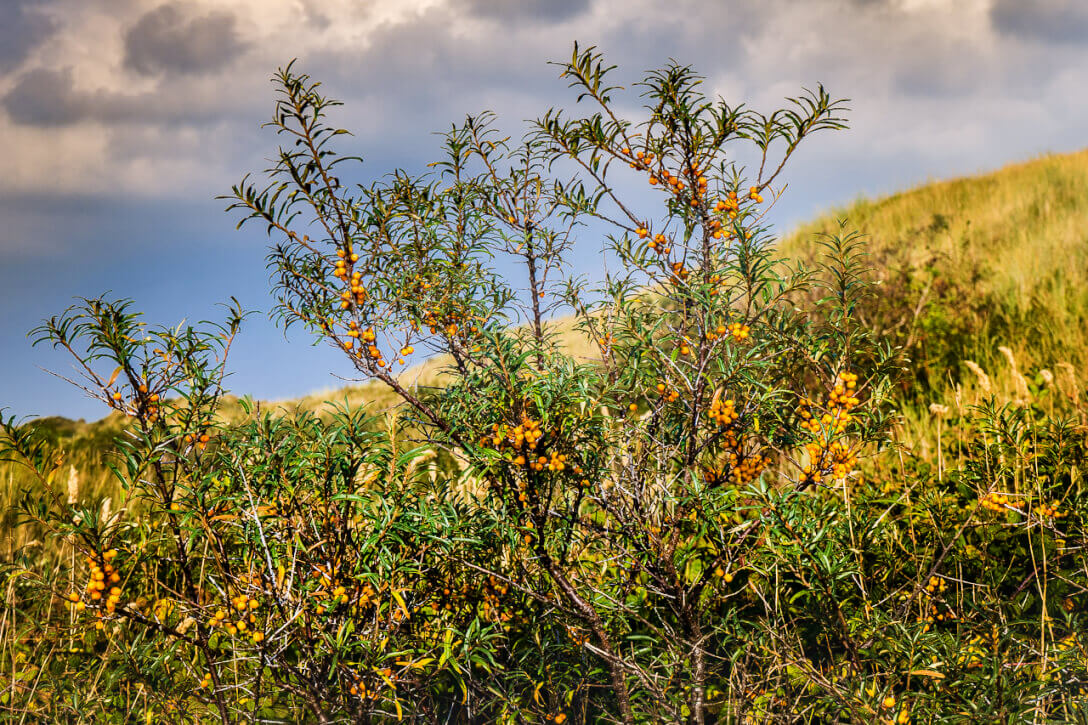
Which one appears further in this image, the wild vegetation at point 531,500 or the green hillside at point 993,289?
the green hillside at point 993,289

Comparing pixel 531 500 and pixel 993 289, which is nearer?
pixel 531 500

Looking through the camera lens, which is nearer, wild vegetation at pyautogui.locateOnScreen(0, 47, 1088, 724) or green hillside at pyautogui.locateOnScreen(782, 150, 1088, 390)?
wild vegetation at pyautogui.locateOnScreen(0, 47, 1088, 724)

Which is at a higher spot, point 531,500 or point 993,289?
point 993,289

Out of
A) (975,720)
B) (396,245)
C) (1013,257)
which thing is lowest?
(975,720)

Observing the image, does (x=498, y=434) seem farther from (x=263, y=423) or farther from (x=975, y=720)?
(x=975, y=720)

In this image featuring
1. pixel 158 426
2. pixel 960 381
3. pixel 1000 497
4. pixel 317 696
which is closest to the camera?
pixel 158 426

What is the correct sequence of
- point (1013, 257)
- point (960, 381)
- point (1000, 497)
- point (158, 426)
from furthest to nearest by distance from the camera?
point (1013, 257), point (960, 381), point (1000, 497), point (158, 426)

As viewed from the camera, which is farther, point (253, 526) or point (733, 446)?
point (733, 446)

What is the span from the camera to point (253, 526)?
A: 2.04 meters

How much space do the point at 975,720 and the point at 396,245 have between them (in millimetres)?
2352

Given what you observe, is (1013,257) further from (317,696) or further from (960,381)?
(317,696)

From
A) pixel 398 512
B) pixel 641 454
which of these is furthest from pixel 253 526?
pixel 641 454

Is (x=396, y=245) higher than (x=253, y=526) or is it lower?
higher

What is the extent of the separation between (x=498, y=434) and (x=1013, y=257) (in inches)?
313
